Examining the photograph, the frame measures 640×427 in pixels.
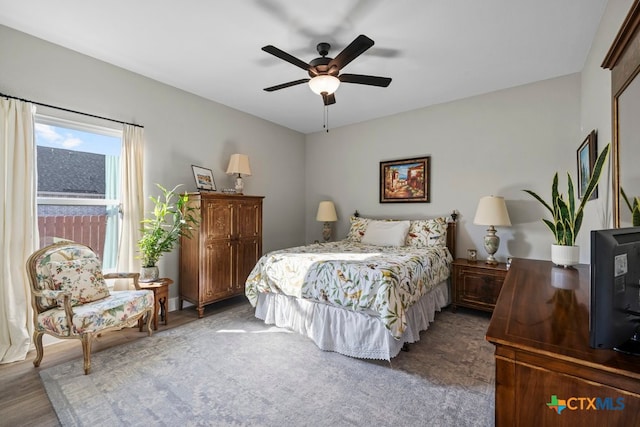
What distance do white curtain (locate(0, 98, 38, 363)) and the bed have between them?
1.91 metres

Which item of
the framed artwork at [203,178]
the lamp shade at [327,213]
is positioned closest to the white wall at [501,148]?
the lamp shade at [327,213]

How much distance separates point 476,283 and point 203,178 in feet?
11.8

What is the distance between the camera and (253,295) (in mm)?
3229

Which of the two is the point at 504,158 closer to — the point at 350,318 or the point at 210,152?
the point at 350,318

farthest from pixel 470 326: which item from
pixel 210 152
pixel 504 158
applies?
pixel 210 152

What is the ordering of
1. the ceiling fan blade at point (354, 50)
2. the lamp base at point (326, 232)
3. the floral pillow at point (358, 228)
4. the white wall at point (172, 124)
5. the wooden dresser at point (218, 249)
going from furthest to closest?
1. the lamp base at point (326, 232)
2. the floral pillow at point (358, 228)
3. the wooden dresser at point (218, 249)
4. the white wall at point (172, 124)
5. the ceiling fan blade at point (354, 50)

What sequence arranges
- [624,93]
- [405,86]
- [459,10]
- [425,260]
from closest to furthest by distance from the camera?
[624,93], [459,10], [425,260], [405,86]

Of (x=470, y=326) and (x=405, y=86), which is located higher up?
(x=405, y=86)

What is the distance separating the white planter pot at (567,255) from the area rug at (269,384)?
0.97 meters

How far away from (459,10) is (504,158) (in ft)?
6.82

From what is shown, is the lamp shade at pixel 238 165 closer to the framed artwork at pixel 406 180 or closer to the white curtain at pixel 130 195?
the white curtain at pixel 130 195

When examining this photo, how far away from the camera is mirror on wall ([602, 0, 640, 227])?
143cm

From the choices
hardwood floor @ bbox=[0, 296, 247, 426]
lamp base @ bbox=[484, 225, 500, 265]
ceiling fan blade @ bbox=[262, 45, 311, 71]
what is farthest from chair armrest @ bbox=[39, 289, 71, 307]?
lamp base @ bbox=[484, 225, 500, 265]

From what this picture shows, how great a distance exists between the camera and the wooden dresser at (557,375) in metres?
0.75
